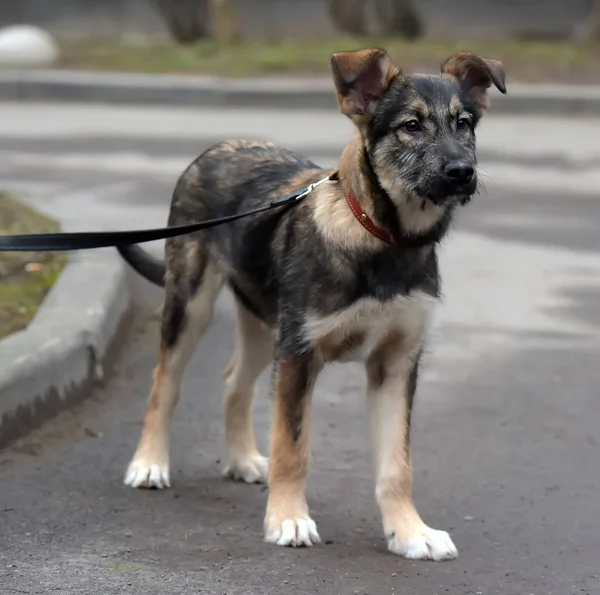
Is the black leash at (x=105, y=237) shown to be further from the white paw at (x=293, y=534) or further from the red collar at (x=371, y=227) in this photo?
the white paw at (x=293, y=534)

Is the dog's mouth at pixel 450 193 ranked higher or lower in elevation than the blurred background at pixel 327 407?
higher

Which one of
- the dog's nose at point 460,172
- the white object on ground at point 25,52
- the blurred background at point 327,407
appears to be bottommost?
the white object on ground at point 25,52

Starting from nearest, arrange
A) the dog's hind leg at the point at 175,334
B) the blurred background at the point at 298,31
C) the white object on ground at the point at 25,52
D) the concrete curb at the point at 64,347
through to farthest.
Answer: the dog's hind leg at the point at 175,334 < the concrete curb at the point at 64,347 < the blurred background at the point at 298,31 < the white object on ground at the point at 25,52

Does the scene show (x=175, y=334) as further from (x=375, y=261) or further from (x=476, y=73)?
(x=476, y=73)

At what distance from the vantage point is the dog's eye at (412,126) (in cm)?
447

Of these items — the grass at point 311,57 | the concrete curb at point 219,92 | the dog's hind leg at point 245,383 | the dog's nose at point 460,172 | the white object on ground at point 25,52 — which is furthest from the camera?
the white object on ground at point 25,52

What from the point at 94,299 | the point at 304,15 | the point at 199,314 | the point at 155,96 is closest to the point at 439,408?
the point at 199,314

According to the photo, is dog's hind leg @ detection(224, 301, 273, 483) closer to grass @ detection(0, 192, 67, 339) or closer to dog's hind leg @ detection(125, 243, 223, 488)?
dog's hind leg @ detection(125, 243, 223, 488)

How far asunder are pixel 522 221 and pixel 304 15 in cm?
1706

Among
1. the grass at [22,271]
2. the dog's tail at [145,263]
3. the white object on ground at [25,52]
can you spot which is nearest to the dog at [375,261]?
the dog's tail at [145,263]

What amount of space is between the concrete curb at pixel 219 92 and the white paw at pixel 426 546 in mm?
13434

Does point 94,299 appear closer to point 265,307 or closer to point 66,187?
point 265,307

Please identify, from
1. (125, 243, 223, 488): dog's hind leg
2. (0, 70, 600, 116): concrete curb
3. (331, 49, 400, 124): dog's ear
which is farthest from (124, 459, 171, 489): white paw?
(0, 70, 600, 116): concrete curb

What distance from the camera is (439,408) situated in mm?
6488
